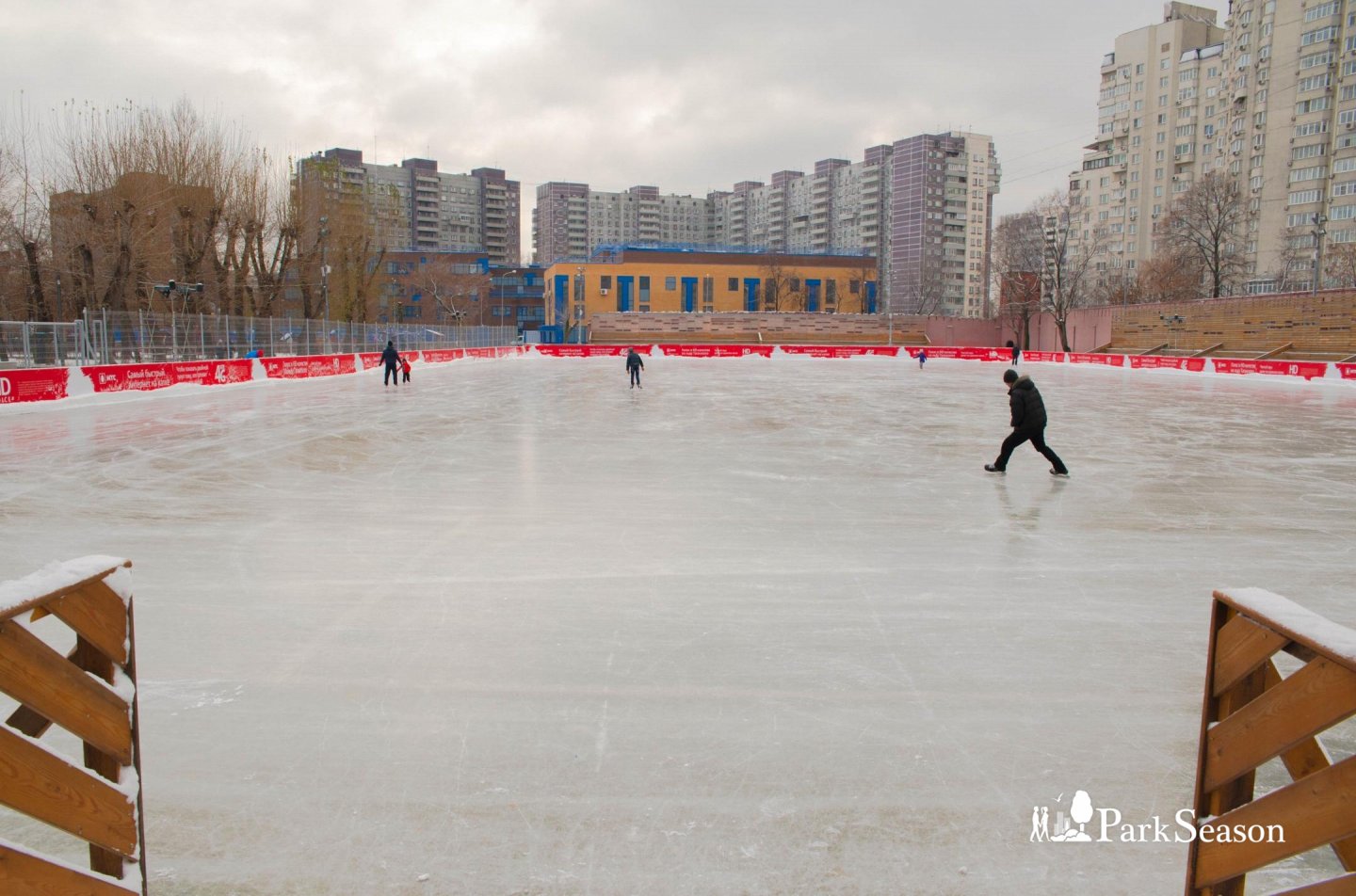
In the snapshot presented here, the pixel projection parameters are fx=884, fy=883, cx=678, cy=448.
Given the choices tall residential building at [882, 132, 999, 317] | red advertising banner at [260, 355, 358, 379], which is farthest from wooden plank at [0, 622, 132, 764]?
tall residential building at [882, 132, 999, 317]

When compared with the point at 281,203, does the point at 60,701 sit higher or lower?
lower

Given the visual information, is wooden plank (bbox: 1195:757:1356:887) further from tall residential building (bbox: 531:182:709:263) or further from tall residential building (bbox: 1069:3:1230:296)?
tall residential building (bbox: 531:182:709:263)

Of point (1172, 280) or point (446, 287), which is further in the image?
point (446, 287)

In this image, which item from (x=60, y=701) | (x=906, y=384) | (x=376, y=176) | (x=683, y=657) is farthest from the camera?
(x=376, y=176)

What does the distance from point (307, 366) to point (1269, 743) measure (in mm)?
35395

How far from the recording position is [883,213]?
498ft

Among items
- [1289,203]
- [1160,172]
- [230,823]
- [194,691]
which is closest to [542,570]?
[194,691]

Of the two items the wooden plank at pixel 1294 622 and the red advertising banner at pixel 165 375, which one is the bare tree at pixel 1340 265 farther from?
the wooden plank at pixel 1294 622

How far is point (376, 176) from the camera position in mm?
149750

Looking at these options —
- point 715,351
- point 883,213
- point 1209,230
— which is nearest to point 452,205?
point 883,213

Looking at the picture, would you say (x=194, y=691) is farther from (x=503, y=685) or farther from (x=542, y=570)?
(x=542, y=570)

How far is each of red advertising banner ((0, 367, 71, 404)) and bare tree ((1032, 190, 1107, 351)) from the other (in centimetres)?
6359

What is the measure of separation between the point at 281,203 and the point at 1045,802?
46.4 meters

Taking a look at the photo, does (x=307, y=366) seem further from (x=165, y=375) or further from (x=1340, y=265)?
(x=1340, y=265)
